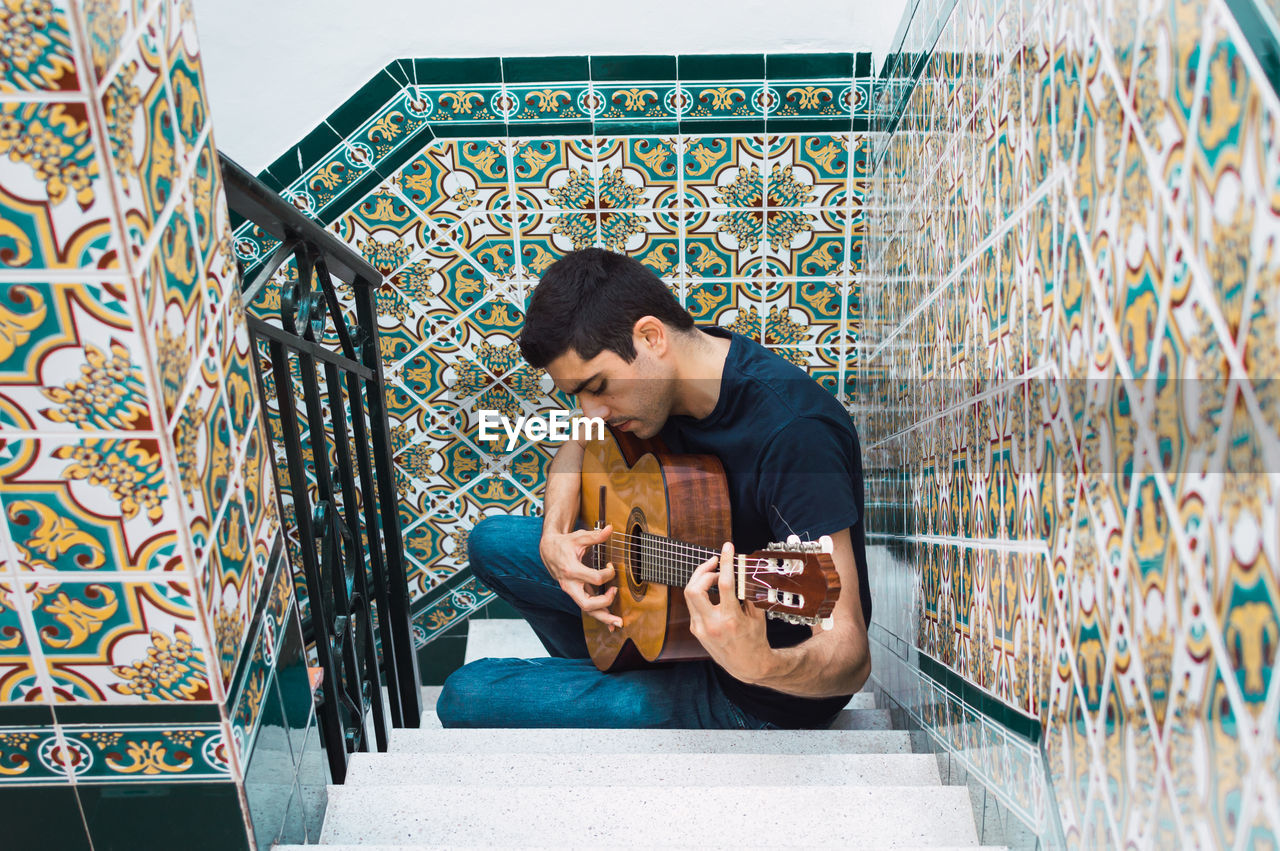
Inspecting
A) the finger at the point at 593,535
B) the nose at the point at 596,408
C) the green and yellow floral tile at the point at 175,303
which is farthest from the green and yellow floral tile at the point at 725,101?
the green and yellow floral tile at the point at 175,303

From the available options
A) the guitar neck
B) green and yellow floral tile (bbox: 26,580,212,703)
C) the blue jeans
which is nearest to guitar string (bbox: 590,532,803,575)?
the guitar neck

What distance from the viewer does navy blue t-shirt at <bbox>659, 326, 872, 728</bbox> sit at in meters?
1.80

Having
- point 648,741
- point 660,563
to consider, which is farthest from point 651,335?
point 648,741

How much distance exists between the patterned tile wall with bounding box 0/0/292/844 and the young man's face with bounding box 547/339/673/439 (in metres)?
0.96

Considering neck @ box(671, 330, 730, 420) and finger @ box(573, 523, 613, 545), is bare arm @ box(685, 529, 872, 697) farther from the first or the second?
finger @ box(573, 523, 613, 545)

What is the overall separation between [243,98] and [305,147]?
0.23 meters

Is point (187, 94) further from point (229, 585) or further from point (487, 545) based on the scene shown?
point (487, 545)

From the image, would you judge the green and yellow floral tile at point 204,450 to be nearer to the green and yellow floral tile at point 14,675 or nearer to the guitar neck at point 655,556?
the green and yellow floral tile at point 14,675

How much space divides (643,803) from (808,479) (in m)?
0.73

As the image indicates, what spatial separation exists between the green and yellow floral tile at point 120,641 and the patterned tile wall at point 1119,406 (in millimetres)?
975

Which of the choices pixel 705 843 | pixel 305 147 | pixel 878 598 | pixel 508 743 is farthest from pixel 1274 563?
pixel 305 147

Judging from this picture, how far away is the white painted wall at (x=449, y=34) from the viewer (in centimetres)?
270

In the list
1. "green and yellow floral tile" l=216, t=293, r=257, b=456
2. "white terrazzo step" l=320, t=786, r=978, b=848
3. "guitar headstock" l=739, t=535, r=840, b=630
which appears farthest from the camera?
"guitar headstock" l=739, t=535, r=840, b=630

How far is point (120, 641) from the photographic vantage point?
99cm
